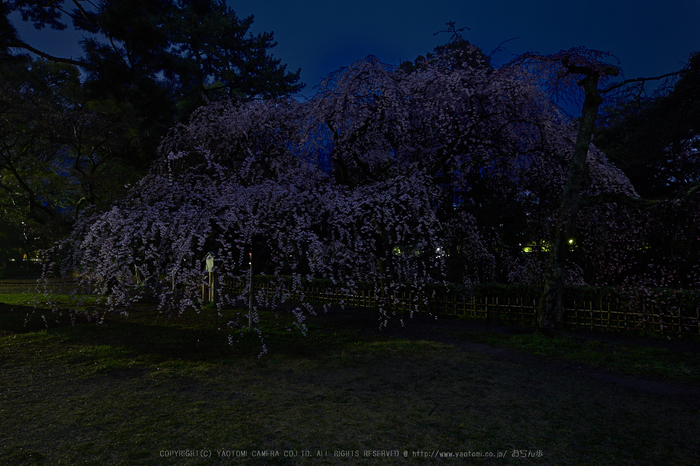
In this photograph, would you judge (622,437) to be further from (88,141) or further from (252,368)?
(88,141)

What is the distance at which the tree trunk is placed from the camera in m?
8.57

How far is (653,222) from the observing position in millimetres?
7574

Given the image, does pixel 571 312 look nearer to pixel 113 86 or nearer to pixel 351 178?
pixel 351 178

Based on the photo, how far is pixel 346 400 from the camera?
19.0 ft

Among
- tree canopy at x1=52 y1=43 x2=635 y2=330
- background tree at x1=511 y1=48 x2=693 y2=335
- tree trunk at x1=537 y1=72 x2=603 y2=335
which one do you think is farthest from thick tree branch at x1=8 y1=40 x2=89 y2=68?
tree trunk at x1=537 y1=72 x2=603 y2=335

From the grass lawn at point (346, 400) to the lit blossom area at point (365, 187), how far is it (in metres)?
1.46

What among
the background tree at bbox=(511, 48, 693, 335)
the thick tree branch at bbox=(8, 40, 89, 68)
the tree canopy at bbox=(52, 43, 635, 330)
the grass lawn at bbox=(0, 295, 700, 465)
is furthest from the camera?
the thick tree branch at bbox=(8, 40, 89, 68)

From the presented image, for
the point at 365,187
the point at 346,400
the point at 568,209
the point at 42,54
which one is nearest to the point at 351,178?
the point at 365,187

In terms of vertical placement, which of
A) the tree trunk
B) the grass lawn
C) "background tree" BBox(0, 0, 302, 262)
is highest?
"background tree" BBox(0, 0, 302, 262)

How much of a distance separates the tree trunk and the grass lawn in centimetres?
78

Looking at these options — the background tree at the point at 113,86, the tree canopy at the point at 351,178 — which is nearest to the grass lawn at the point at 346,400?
the tree canopy at the point at 351,178

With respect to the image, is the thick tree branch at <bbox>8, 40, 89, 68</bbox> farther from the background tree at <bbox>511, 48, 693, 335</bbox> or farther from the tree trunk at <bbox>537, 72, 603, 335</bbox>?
the tree trunk at <bbox>537, 72, 603, 335</bbox>

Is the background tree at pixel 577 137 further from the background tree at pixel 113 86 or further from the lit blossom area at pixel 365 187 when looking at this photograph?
the background tree at pixel 113 86

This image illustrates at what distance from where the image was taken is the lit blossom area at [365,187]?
588 centimetres
